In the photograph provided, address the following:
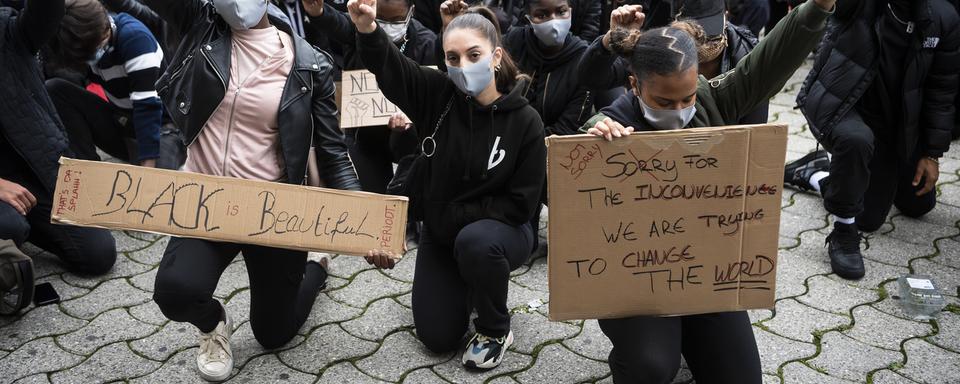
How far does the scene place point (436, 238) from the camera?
386cm

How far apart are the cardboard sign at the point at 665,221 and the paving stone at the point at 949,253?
7.59ft

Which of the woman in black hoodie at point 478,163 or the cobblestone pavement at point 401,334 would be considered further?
the cobblestone pavement at point 401,334

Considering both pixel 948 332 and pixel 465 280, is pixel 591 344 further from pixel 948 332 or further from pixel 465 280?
pixel 948 332

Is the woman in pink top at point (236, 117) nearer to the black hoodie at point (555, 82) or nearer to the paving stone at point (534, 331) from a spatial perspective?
the paving stone at point (534, 331)

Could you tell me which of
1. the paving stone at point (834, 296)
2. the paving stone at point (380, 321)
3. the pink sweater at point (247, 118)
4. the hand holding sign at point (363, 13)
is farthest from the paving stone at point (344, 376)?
the paving stone at point (834, 296)

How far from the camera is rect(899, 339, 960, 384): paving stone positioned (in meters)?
3.64

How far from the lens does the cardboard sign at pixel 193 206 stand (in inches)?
124

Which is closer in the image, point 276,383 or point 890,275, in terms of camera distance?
point 276,383

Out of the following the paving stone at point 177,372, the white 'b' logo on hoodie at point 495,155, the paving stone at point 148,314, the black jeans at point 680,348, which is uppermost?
the white 'b' logo on hoodie at point 495,155

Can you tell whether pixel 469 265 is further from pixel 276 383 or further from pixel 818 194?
pixel 818 194

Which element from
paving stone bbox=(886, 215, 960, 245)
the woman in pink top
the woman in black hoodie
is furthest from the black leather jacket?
paving stone bbox=(886, 215, 960, 245)

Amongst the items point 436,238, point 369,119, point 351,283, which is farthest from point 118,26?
point 436,238

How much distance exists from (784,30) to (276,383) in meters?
2.43

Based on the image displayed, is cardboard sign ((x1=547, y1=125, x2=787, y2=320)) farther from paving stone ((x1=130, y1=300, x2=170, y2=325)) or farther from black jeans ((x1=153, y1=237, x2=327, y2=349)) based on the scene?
paving stone ((x1=130, y1=300, x2=170, y2=325))
